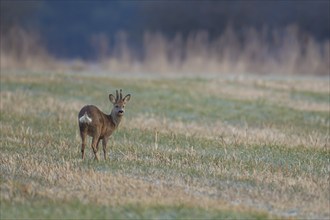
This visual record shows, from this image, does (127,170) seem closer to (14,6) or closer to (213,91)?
(213,91)

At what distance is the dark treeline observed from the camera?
53250 mm

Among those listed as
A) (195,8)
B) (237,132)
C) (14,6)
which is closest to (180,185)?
(237,132)

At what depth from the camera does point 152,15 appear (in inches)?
2338

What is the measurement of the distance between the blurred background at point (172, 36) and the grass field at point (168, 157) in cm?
1068

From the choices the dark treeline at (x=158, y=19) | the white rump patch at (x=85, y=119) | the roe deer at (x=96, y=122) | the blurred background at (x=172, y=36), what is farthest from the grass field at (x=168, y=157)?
the dark treeline at (x=158, y=19)

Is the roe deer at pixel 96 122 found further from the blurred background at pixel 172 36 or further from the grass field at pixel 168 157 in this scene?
the blurred background at pixel 172 36

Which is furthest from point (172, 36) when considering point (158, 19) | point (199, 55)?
point (199, 55)

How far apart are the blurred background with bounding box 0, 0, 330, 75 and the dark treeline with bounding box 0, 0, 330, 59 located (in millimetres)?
52

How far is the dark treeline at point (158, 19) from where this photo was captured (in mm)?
53250

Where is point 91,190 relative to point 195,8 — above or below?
below

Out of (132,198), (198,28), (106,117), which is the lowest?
(132,198)

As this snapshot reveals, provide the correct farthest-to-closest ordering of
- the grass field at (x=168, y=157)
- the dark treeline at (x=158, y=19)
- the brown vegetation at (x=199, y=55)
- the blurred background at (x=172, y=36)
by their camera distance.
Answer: the dark treeline at (x=158, y=19) < the blurred background at (x=172, y=36) < the brown vegetation at (x=199, y=55) < the grass field at (x=168, y=157)

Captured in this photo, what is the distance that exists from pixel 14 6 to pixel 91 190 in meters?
41.1

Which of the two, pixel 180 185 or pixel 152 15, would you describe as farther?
pixel 152 15
